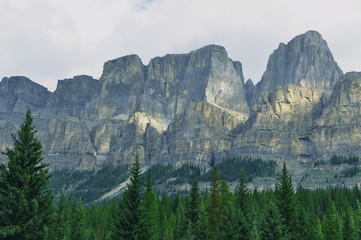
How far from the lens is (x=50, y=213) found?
37250 mm

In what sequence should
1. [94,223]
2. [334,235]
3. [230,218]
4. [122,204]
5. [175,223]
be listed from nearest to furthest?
1. [122,204]
2. [230,218]
3. [334,235]
4. [175,223]
5. [94,223]

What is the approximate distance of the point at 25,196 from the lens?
35.8m

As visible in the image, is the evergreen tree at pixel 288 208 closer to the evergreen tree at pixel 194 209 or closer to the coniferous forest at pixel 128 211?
the coniferous forest at pixel 128 211

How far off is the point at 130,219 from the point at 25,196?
18.3m

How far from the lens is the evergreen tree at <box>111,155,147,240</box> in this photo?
5180 cm

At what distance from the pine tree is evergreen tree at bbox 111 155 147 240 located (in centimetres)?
1473

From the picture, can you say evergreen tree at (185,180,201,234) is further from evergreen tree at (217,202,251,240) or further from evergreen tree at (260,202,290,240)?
evergreen tree at (260,202,290,240)

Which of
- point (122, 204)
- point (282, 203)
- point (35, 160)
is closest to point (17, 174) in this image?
point (35, 160)

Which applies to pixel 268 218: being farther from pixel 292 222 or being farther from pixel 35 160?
pixel 35 160

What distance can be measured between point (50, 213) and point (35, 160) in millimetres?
4271

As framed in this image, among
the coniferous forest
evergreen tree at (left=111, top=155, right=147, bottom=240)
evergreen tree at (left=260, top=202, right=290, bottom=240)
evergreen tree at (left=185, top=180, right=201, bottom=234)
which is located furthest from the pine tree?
evergreen tree at (left=185, top=180, right=201, bottom=234)

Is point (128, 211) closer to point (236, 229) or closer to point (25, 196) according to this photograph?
point (25, 196)

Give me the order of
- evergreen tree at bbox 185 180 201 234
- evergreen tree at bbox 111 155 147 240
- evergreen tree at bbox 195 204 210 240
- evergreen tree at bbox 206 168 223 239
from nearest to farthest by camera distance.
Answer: evergreen tree at bbox 111 155 147 240 → evergreen tree at bbox 195 204 210 240 → evergreen tree at bbox 185 180 201 234 → evergreen tree at bbox 206 168 223 239

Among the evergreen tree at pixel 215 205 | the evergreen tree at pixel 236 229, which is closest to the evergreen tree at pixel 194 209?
the evergreen tree at pixel 215 205
